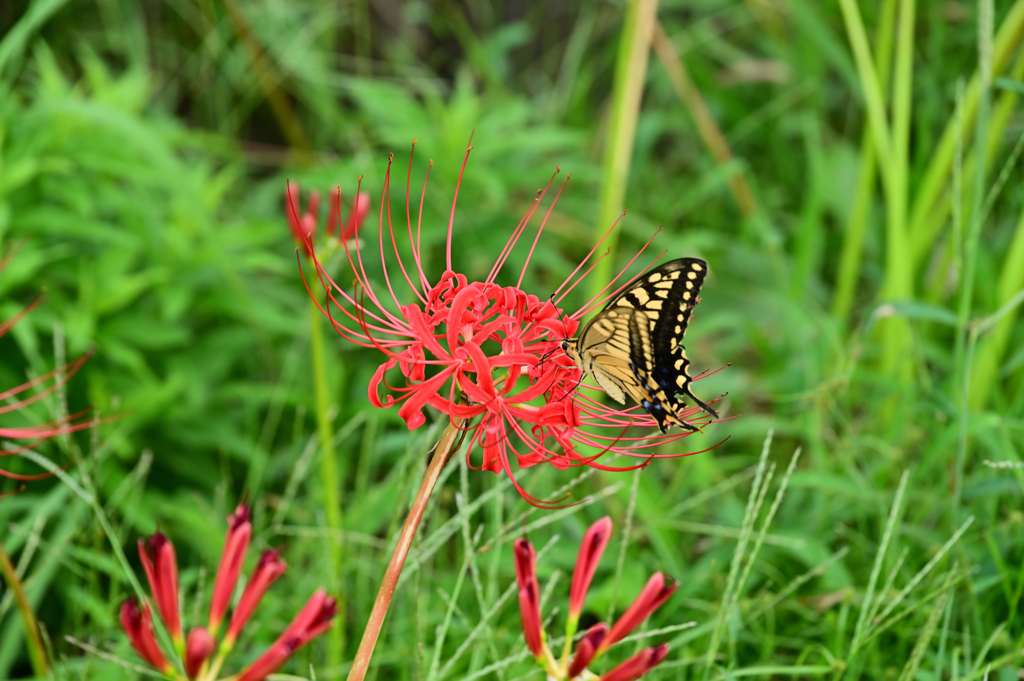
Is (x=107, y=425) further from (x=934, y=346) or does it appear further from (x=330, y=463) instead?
(x=934, y=346)

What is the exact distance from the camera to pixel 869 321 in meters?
1.69

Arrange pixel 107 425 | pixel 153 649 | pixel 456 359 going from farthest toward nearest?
1. pixel 107 425
2. pixel 456 359
3. pixel 153 649

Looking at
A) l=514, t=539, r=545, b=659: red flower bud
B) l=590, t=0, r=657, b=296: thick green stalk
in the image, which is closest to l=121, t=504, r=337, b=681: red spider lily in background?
l=514, t=539, r=545, b=659: red flower bud

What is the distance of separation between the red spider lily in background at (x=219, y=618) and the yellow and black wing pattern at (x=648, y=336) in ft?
1.21

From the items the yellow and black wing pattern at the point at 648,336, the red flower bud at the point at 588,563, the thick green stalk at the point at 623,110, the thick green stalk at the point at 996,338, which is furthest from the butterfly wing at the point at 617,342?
the thick green stalk at the point at 996,338

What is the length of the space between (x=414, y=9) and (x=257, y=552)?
2.38 metres

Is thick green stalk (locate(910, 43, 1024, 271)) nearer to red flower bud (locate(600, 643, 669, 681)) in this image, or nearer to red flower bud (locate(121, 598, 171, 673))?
red flower bud (locate(600, 643, 669, 681))

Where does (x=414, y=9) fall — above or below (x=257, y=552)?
above

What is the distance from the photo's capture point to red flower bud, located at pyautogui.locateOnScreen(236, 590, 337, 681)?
739 mm

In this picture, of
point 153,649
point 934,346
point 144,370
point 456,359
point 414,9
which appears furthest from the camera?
point 414,9

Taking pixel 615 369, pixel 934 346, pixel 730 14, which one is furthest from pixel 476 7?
pixel 615 369

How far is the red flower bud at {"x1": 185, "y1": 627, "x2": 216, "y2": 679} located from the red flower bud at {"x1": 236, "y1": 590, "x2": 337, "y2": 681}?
35 millimetres

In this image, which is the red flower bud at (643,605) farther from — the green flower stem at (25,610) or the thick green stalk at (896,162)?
the thick green stalk at (896,162)

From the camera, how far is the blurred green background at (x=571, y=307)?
59.9 inches
